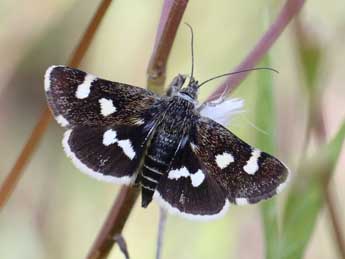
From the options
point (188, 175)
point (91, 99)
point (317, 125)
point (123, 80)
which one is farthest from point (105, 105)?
point (123, 80)

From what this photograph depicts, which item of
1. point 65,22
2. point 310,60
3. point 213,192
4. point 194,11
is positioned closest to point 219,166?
point 213,192

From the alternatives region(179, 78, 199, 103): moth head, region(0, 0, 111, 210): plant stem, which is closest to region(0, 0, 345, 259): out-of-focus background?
region(179, 78, 199, 103): moth head

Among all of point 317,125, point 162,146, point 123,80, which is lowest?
point 123,80

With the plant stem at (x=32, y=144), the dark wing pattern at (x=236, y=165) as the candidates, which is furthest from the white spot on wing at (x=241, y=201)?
the plant stem at (x=32, y=144)

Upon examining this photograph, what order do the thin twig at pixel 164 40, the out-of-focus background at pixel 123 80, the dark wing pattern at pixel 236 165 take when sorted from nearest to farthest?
the thin twig at pixel 164 40
the dark wing pattern at pixel 236 165
the out-of-focus background at pixel 123 80

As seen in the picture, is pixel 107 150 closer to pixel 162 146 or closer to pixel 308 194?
pixel 162 146

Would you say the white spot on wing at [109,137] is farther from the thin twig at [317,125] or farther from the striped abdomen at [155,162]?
the thin twig at [317,125]

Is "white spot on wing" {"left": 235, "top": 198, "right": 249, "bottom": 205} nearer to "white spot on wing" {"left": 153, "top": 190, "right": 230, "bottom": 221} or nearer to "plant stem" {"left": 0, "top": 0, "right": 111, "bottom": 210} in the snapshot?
→ "white spot on wing" {"left": 153, "top": 190, "right": 230, "bottom": 221}
